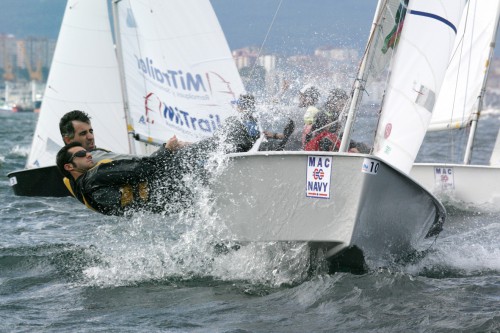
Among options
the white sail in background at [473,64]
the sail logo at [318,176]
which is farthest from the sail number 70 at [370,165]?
the white sail in background at [473,64]

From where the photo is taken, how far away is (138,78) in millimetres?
12672

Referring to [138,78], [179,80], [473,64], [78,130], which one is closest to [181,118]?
[179,80]

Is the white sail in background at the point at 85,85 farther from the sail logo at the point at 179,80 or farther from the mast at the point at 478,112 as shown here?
the mast at the point at 478,112

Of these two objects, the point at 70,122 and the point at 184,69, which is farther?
the point at 184,69

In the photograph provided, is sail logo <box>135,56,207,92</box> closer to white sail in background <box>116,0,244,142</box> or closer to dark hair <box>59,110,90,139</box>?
white sail in background <box>116,0,244,142</box>

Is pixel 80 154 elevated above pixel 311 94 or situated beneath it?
situated beneath

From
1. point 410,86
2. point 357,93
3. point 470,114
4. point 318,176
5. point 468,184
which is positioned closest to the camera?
point 318,176

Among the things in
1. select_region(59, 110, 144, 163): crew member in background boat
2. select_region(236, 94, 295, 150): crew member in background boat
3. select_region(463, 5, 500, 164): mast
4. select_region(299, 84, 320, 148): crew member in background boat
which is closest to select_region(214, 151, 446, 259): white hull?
select_region(236, 94, 295, 150): crew member in background boat

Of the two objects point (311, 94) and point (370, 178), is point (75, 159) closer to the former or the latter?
point (311, 94)

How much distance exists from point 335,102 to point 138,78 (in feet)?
19.8

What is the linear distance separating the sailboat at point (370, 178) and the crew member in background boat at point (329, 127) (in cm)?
39

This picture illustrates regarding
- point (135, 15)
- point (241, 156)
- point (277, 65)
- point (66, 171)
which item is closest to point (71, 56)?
point (135, 15)

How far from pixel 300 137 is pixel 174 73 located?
505 centimetres

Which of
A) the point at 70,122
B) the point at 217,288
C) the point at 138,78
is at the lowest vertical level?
the point at 217,288
